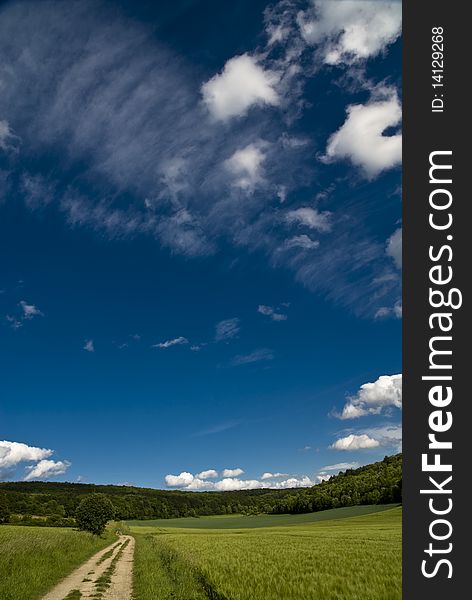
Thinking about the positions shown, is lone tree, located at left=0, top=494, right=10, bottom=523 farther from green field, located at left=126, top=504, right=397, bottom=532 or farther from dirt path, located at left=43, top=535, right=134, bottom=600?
dirt path, located at left=43, top=535, right=134, bottom=600

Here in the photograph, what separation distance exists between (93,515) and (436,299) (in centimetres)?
7081

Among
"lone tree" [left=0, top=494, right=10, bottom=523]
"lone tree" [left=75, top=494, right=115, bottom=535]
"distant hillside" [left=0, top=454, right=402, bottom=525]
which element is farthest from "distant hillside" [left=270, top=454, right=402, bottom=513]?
"lone tree" [left=0, top=494, right=10, bottom=523]

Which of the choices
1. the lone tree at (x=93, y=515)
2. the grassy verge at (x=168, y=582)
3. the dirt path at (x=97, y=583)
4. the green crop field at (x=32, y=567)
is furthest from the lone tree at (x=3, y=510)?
the grassy verge at (x=168, y=582)

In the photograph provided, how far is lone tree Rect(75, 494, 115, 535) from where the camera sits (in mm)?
65312

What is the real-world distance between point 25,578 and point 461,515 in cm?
2149

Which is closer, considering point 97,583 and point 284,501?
point 97,583

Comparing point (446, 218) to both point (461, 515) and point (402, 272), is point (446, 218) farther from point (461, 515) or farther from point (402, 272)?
point (461, 515)

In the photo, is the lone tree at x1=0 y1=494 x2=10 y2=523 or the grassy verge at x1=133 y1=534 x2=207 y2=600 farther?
the lone tree at x1=0 y1=494 x2=10 y2=523

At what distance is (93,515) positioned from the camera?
65.8 m

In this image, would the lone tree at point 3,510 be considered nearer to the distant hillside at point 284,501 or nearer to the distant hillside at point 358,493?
the distant hillside at point 284,501

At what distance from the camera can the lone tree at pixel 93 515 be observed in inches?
2571

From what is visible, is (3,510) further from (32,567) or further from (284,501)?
(32,567)

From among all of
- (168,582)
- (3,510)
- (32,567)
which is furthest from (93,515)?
(168,582)

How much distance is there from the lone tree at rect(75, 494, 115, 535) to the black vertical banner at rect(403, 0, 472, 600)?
2724 inches
